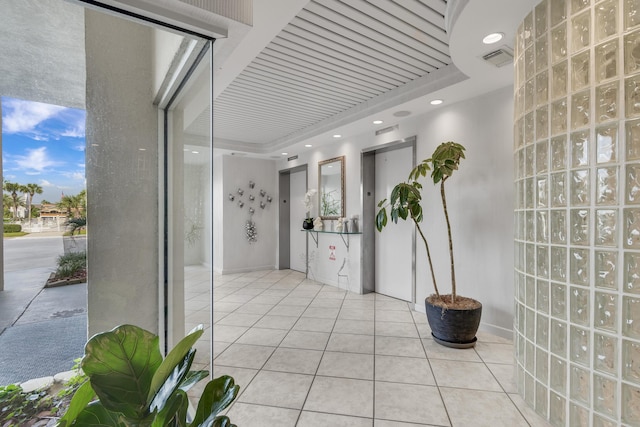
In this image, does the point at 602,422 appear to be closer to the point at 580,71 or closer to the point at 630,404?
the point at 630,404

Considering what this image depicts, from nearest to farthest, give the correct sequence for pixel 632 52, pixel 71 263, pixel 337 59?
1. pixel 632 52
2. pixel 71 263
3. pixel 337 59

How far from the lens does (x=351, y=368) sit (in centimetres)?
248

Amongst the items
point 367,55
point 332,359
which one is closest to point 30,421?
point 332,359

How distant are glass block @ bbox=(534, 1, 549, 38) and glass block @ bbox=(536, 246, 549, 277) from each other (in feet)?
4.11

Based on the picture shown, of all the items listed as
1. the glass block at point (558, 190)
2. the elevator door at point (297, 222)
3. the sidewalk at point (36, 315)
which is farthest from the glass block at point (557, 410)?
the elevator door at point (297, 222)

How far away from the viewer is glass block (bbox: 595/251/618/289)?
4.82 feet

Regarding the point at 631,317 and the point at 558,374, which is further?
the point at 558,374

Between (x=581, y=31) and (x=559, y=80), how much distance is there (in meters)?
0.24

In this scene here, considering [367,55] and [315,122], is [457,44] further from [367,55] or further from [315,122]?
[315,122]

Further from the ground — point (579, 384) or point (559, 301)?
point (559, 301)

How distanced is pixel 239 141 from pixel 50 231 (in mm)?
4876

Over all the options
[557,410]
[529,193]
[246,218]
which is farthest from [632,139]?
[246,218]

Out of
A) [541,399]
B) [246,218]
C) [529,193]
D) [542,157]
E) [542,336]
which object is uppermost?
[542,157]

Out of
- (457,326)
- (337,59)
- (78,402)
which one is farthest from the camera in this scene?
(337,59)
